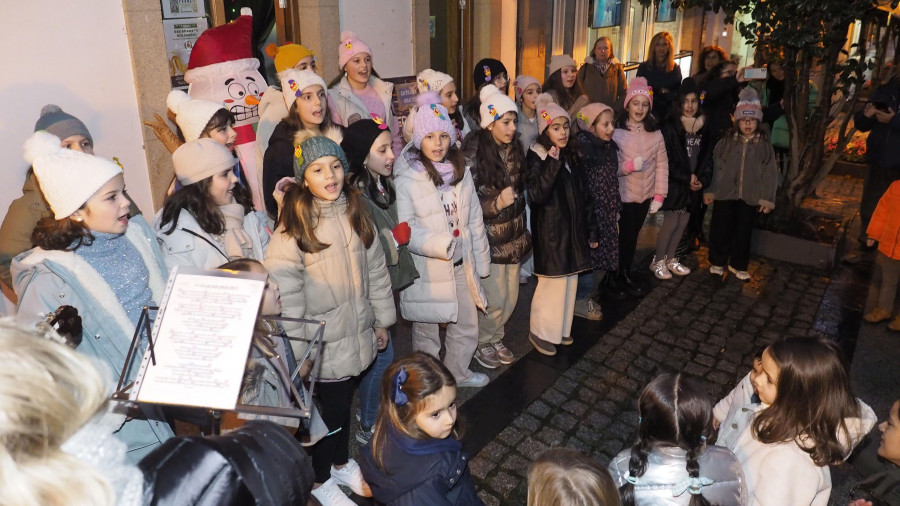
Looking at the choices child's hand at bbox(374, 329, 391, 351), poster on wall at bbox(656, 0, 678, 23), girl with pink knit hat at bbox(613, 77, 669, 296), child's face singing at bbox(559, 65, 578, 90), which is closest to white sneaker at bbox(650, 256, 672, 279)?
girl with pink knit hat at bbox(613, 77, 669, 296)

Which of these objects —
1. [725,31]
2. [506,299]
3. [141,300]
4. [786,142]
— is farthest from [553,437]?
[725,31]

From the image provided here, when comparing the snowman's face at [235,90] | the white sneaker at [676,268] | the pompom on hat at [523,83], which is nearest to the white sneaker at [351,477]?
the snowman's face at [235,90]

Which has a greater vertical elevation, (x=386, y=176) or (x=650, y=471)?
(x=386, y=176)

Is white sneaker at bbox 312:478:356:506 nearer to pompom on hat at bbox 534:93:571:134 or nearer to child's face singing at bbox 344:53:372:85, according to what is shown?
pompom on hat at bbox 534:93:571:134

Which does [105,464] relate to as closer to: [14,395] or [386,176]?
[14,395]

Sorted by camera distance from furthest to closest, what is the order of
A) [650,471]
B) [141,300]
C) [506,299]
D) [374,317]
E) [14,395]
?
[506,299] → [374,317] → [141,300] → [650,471] → [14,395]

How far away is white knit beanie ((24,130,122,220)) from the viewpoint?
9.48ft

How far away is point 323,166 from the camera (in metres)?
3.61

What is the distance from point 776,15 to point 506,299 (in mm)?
4578

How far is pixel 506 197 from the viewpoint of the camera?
16.3 feet

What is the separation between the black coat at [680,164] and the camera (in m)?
6.82

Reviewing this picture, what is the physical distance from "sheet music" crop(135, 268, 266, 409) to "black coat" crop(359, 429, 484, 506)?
1.01 metres

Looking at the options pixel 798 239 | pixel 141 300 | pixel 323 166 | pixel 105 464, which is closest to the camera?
pixel 105 464

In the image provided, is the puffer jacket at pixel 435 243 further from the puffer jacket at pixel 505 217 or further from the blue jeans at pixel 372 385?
the blue jeans at pixel 372 385
